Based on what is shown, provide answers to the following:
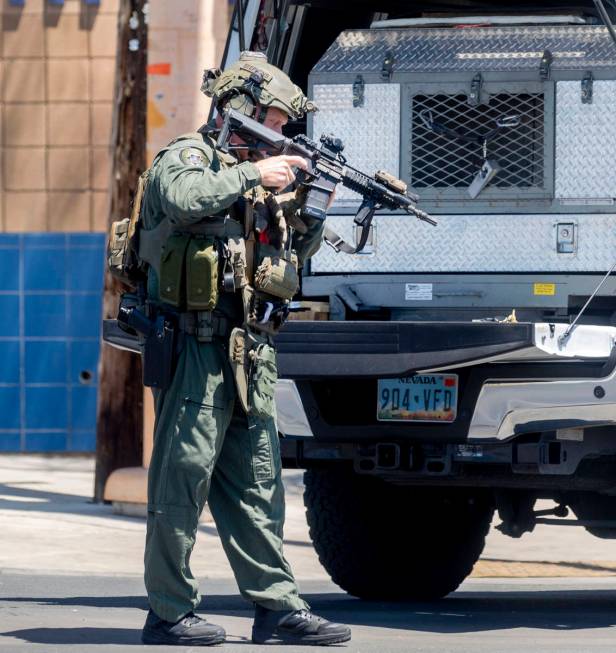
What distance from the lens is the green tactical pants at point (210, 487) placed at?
5391 mm

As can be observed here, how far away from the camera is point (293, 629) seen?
553cm

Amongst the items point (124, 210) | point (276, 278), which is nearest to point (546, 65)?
point (276, 278)

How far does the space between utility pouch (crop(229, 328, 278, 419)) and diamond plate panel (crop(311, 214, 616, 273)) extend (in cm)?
187

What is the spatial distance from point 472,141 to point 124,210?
4.73m

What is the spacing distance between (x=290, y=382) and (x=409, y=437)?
48 centimetres

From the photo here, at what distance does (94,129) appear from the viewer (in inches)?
611

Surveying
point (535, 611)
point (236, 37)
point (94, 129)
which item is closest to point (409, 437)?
point (535, 611)

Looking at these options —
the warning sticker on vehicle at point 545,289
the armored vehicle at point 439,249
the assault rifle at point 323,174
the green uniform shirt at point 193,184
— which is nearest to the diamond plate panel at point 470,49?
the armored vehicle at point 439,249

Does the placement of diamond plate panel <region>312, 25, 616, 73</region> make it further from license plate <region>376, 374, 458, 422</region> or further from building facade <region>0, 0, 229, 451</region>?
building facade <region>0, 0, 229, 451</region>

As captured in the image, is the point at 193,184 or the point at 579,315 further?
the point at 579,315

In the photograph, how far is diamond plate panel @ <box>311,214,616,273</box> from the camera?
7090mm

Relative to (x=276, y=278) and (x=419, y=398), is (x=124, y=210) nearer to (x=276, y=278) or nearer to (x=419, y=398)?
(x=419, y=398)

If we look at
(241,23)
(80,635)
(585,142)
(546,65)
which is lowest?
(80,635)

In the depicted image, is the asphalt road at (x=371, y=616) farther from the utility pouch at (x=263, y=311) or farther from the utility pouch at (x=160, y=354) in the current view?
the utility pouch at (x=263, y=311)
